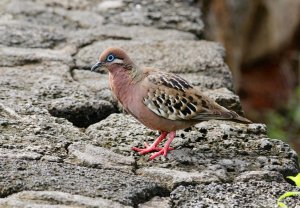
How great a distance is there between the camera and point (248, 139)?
14.4 ft

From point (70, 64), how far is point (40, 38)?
49 centimetres

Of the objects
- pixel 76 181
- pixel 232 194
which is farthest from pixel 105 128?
pixel 232 194

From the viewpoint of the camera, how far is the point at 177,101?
4199 mm

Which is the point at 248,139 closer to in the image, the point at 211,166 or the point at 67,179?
the point at 211,166

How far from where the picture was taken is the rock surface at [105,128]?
3.63 meters

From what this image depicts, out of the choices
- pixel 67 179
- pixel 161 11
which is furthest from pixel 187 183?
pixel 161 11

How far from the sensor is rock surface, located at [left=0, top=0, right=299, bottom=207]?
3627mm

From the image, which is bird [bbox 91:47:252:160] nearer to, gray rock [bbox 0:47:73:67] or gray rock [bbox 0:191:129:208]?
gray rock [bbox 0:191:129:208]

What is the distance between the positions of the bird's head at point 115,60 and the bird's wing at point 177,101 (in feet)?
0.43

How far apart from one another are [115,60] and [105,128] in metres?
0.37

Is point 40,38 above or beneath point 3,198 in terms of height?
above

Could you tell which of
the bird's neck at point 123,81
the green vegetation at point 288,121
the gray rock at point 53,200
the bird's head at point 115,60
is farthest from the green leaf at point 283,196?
the green vegetation at point 288,121

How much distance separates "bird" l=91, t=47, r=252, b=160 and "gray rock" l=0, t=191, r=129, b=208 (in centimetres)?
71

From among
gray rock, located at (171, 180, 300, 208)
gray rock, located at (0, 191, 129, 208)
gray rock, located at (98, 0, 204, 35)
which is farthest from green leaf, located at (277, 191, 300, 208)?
gray rock, located at (98, 0, 204, 35)
